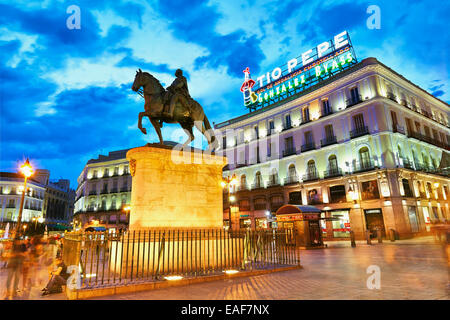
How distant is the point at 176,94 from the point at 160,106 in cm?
73

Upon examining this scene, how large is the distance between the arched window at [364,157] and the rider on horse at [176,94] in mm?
25292

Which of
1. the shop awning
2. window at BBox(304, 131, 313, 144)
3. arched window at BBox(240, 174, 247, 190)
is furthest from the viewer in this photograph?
arched window at BBox(240, 174, 247, 190)

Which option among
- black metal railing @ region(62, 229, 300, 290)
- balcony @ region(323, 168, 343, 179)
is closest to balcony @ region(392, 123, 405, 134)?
balcony @ region(323, 168, 343, 179)

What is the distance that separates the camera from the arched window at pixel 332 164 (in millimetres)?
30984

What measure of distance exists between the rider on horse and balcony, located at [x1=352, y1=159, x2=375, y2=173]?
980 inches

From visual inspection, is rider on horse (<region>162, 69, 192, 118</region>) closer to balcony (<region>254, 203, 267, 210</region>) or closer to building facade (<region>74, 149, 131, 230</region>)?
balcony (<region>254, 203, 267, 210</region>)

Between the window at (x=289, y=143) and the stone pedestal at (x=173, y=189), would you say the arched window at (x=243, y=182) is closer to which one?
the window at (x=289, y=143)

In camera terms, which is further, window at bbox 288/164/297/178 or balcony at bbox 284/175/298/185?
window at bbox 288/164/297/178

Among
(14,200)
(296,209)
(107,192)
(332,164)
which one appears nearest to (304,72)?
(332,164)

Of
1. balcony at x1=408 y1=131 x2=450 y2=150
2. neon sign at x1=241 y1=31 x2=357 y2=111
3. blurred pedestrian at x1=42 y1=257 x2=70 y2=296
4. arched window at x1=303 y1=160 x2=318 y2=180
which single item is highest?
neon sign at x1=241 y1=31 x2=357 y2=111

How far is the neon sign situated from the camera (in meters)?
32.7

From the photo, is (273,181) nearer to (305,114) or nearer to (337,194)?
(337,194)

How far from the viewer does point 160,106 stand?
8.75 metres
